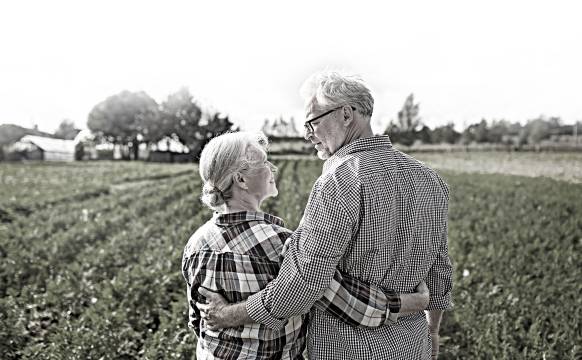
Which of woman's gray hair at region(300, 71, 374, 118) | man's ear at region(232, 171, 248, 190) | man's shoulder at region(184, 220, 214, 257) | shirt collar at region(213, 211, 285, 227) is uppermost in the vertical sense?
woman's gray hair at region(300, 71, 374, 118)

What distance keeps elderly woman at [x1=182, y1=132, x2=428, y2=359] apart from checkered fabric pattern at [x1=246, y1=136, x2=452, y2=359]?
0.22 ft

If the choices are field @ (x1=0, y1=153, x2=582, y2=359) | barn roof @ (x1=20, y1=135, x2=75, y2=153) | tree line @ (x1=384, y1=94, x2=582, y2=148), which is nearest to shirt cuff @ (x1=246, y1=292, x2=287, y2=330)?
field @ (x1=0, y1=153, x2=582, y2=359)

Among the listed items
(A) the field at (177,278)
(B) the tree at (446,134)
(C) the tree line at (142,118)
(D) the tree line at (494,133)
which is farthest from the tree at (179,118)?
(A) the field at (177,278)

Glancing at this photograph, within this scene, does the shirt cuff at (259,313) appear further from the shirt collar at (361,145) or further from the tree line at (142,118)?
the tree line at (142,118)

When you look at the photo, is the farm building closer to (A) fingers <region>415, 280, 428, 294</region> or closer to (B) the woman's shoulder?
(B) the woman's shoulder

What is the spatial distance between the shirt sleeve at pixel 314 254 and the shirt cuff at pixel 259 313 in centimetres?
3

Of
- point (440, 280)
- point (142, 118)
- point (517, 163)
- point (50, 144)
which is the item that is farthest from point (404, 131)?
point (50, 144)

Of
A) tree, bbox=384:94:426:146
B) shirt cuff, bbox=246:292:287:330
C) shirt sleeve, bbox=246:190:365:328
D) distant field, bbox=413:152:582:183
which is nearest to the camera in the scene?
shirt sleeve, bbox=246:190:365:328

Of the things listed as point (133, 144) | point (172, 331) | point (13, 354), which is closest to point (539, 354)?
point (172, 331)

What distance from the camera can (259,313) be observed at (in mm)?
1797

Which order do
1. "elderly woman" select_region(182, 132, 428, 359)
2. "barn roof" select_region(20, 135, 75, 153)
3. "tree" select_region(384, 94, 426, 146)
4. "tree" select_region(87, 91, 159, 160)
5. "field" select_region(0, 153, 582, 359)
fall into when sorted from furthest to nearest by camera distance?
"tree" select_region(87, 91, 159, 160) < "barn roof" select_region(20, 135, 75, 153) < "tree" select_region(384, 94, 426, 146) < "field" select_region(0, 153, 582, 359) < "elderly woman" select_region(182, 132, 428, 359)

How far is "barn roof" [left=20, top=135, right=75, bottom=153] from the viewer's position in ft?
132

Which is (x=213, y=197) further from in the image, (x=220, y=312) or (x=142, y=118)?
(x=142, y=118)

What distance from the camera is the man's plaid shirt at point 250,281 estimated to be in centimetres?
180
